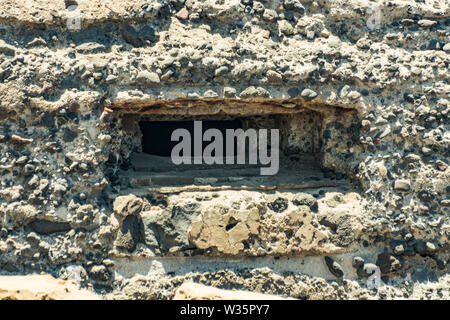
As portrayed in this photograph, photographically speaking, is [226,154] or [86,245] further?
[226,154]

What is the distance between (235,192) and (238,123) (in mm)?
716

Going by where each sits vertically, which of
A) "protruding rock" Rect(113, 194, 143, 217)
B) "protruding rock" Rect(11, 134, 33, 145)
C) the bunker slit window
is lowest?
"protruding rock" Rect(113, 194, 143, 217)

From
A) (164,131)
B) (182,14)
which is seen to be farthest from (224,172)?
(182,14)

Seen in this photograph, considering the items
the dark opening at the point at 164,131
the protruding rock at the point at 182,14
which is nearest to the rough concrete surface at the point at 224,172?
the protruding rock at the point at 182,14

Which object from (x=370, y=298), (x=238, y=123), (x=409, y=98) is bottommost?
(x=370, y=298)

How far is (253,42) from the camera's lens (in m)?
3.06

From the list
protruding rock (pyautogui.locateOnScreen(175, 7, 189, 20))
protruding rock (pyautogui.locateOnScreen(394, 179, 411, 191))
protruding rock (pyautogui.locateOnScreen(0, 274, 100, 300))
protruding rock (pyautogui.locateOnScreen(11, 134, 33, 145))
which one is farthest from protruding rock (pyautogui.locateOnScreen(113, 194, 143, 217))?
protruding rock (pyautogui.locateOnScreen(394, 179, 411, 191))

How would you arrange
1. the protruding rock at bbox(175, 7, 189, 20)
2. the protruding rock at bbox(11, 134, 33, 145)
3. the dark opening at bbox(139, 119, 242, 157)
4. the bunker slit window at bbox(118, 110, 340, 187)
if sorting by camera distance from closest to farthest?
the protruding rock at bbox(11, 134, 33, 145) < the protruding rock at bbox(175, 7, 189, 20) < the bunker slit window at bbox(118, 110, 340, 187) < the dark opening at bbox(139, 119, 242, 157)

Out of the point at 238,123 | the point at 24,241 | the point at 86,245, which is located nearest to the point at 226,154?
the point at 238,123

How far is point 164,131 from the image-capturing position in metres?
3.66

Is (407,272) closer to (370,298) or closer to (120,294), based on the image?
(370,298)

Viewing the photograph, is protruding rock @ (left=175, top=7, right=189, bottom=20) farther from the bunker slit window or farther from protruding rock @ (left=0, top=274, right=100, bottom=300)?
protruding rock @ (left=0, top=274, right=100, bottom=300)

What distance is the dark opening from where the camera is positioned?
11.9 feet

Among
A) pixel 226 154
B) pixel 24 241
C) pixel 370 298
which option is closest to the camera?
pixel 24 241
